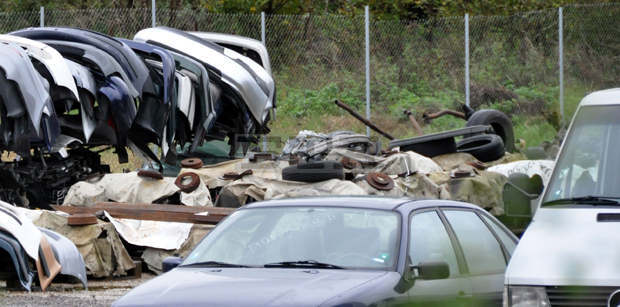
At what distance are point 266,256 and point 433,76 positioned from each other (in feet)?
68.3

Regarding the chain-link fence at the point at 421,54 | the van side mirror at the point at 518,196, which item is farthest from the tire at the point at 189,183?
the chain-link fence at the point at 421,54

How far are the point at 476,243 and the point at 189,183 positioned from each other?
7142 mm

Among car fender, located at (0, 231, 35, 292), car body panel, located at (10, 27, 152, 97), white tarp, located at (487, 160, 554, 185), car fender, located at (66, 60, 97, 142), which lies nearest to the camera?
car fender, located at (0, 231, 35, 292)

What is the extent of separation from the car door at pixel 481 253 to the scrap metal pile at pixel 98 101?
746 cm

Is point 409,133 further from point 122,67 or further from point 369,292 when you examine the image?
point 369,292

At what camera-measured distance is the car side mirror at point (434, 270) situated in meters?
5.85

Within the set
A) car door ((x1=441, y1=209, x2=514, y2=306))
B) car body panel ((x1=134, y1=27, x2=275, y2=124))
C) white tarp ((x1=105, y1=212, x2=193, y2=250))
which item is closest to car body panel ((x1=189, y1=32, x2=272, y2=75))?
car body panel ((x1=134, y1=27, x2=275, y2=124))

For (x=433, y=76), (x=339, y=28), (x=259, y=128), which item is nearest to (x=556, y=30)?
(x=433, y=76)

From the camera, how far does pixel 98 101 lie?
564 inches

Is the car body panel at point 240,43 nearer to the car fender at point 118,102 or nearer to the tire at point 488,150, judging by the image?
the tire at point 488,150

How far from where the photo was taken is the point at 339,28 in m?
24.3

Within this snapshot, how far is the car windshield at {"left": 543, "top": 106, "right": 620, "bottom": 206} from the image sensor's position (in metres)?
5.73

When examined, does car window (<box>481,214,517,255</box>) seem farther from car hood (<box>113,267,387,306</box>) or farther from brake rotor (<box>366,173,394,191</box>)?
brake rotor (<box>366,173,394,191</box>)

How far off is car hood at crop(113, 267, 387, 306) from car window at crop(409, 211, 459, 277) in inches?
16.1
